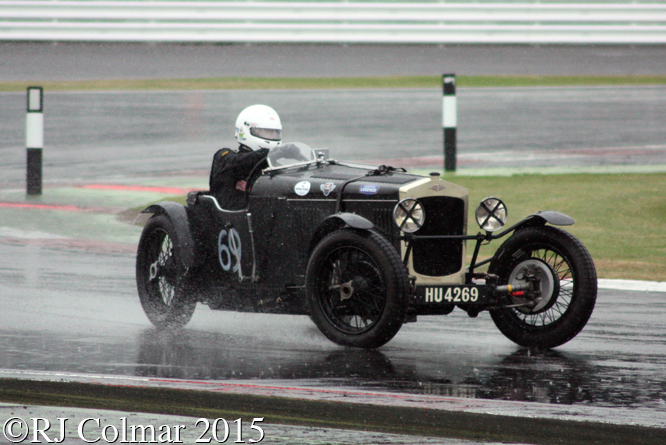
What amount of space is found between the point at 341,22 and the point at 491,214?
915 inches

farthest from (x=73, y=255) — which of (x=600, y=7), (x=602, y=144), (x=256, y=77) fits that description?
(x=600, y=7)

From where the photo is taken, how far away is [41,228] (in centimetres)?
1189

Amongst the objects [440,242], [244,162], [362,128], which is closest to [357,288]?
[440,242]

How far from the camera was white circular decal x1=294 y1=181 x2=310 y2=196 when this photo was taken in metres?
7.35

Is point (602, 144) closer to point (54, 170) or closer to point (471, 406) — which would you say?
point (54, 170)

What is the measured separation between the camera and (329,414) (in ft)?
17.7

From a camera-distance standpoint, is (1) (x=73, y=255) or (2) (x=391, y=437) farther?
(1) (x=73, y=255)

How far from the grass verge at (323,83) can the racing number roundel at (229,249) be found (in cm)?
1698

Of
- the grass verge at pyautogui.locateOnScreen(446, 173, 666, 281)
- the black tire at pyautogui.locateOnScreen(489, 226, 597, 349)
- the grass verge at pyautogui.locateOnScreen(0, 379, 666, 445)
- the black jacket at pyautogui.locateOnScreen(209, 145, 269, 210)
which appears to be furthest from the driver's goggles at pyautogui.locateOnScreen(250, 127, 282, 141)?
the grass verge at pyautogui.locateOnScreen(446, 173, 666, 281)

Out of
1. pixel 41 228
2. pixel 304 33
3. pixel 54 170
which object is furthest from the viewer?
pixel 304 33

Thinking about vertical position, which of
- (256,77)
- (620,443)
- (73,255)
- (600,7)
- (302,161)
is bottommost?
(620,443)

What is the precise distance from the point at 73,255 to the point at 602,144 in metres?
10.3

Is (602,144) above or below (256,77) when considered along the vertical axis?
below

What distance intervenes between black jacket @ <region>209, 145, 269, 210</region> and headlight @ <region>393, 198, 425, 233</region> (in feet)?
4.25
